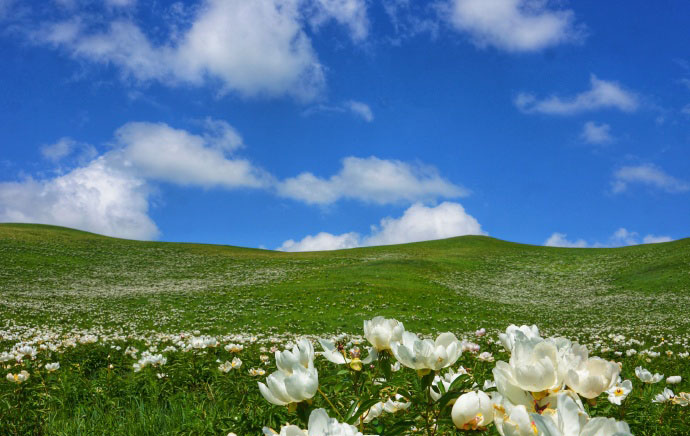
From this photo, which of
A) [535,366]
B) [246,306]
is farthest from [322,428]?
[246,306]

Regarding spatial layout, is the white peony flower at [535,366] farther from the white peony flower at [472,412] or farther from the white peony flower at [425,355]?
the white peony flower at [425,355]

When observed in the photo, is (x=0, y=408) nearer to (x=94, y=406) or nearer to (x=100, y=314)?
(x=94, y=406)

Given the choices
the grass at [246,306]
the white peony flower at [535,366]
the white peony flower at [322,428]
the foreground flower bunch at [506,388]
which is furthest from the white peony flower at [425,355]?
the grass at [246,306]

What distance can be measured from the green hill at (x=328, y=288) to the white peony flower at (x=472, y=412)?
60.1ft

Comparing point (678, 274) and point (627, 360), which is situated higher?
point (678, 274)

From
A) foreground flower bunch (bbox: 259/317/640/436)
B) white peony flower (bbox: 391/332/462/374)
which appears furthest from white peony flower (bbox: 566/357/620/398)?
white peony flower (bbox: 391/332/462/374)

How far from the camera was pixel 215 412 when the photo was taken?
4.28 metres

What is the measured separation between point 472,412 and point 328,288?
2862cm

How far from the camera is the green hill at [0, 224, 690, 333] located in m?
21.7

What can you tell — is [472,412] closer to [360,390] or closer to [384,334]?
[384,334]

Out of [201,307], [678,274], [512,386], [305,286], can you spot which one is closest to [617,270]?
[678,274]

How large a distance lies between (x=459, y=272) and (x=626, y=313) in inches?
767

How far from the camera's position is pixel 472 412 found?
1.54 m

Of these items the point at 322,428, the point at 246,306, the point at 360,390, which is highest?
the point at 322,428
